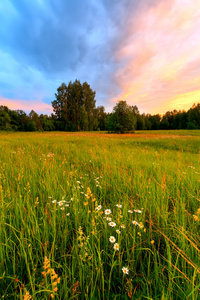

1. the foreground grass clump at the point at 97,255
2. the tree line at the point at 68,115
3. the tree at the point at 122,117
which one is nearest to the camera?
the foreground grass clump at the point at 97,255

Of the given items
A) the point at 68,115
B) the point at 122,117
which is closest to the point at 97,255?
the point at 122,117

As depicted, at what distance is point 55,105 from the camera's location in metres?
60.8

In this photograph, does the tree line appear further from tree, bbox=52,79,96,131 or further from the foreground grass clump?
the foreground grass clump

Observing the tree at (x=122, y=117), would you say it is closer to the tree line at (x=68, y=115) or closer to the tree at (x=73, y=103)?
the tree line at (x=68, y=115)

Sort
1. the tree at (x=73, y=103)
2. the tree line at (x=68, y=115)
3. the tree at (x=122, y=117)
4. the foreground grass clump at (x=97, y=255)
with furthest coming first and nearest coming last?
the tree at (x=73, y=103) < the tree line at (x=68, y=115) < the tree at (x=122, y=117) < the foreground grass clump at (x=97, y=255)

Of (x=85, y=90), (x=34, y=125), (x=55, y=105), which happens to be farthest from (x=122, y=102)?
(x=34, y=125)

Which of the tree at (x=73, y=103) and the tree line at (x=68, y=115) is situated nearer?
the tree line at (x=68, y=115)

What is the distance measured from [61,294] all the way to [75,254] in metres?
0.35

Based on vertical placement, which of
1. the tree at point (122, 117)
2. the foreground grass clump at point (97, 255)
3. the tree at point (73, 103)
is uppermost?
the tree at point (73, 103)

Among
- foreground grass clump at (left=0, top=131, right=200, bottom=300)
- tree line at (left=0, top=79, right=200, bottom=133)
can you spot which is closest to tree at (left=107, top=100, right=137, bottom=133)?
tree line at (left=0, top=79, right=200, bottom=133)

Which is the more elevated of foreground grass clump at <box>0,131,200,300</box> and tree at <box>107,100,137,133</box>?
tree at <box>107,100,137,133</box>

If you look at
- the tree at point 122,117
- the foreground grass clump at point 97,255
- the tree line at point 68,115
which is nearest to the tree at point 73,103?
the tree line at point 68,115

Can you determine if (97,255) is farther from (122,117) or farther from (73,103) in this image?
(73,103)

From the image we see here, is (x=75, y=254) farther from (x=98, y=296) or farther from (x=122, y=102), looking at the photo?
(x=122, y=102)
